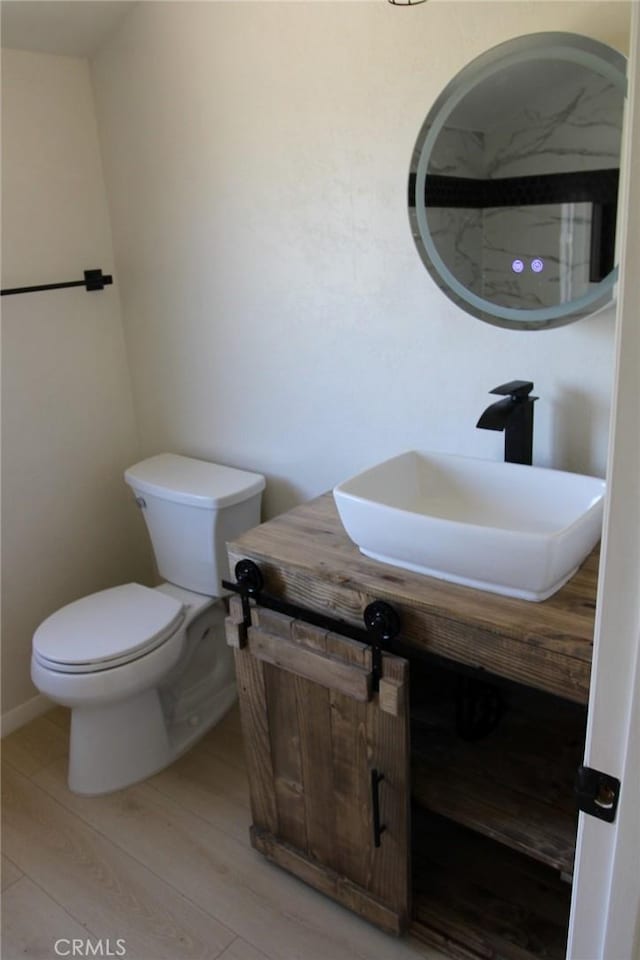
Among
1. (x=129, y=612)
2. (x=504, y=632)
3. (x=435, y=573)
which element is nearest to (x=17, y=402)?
(x=129, y=612)

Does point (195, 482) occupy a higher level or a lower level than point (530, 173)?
lower

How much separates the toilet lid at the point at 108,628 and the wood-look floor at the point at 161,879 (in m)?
0.44

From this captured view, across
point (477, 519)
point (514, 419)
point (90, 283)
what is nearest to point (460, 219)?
point (514, 419)

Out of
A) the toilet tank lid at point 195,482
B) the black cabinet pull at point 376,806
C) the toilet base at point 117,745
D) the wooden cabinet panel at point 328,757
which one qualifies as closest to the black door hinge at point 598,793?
the wooden cabinet panel at point 328,757

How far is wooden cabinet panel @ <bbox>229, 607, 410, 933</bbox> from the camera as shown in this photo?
1450 millimetres

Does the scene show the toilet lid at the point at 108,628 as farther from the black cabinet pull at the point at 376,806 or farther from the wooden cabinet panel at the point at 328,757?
the black cabinet pull at the point at 376,806

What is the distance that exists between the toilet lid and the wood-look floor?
44 centimetres

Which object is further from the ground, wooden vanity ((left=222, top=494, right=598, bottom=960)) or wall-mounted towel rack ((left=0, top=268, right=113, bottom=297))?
wall-mounted towel rack ((left=0, top=268, right=113, bottom=297))

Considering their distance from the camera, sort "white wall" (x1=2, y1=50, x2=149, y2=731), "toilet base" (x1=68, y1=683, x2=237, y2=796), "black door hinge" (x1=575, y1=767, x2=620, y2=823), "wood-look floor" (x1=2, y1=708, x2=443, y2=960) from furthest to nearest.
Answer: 1. "white wall" (x1=2, y1=50, x2=149, y2=731)
2. "toilet base" (x1=68, y1=683, x2=237, y2=796)
3. "wood-look floor" (x1=2, y1=708, x2=443, y2=960)
4. "black door hinge" (x1=575, y1=767, x2=620, y2=823)

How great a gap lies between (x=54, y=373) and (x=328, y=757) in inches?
58.5

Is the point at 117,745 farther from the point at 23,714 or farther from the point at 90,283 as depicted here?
the point at 90,283

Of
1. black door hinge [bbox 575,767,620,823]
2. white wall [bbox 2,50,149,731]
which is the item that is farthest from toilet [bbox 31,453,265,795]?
black door hinge [bbox 575,767,620,823]

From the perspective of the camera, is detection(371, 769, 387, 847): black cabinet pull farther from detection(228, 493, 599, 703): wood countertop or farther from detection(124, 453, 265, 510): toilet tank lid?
detection(124, 453, 265, 510): toilet tank lid

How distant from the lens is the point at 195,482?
2195 mm
